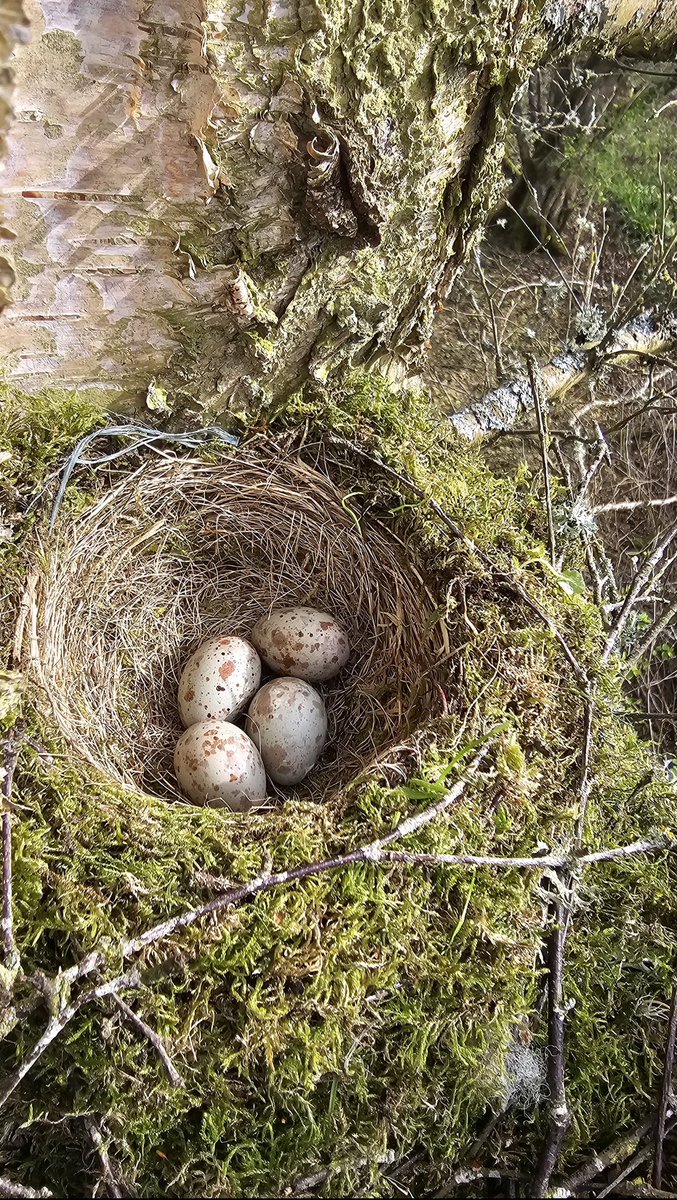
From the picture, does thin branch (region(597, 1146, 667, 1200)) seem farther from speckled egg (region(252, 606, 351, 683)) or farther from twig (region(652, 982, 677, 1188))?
speckled egg (region(252, 606, 351, 683))

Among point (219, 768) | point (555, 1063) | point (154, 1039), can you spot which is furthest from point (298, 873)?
point (555, 1063)

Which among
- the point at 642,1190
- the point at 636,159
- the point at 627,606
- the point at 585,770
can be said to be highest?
the point at 636,159

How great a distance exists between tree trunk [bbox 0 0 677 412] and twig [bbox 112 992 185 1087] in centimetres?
135

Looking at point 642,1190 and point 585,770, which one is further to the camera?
point 585,770

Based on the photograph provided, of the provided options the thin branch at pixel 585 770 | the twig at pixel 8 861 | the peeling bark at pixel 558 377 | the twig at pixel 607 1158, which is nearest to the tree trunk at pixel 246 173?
the peeling bark at pixel 558 377

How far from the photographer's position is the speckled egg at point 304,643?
2037 mm

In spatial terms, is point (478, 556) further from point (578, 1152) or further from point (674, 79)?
point (674, 79)

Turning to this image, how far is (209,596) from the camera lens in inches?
88.4

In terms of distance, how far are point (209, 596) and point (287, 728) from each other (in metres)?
0.52

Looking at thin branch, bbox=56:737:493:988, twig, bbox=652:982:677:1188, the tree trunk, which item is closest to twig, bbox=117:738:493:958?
thin branch, bbox=56:737:493:988

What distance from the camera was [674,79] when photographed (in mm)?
3393

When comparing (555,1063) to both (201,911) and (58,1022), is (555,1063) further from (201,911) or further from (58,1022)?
(58,1022)

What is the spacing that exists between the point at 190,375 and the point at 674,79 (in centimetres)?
295

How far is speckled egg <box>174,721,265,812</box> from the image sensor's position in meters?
1.82
